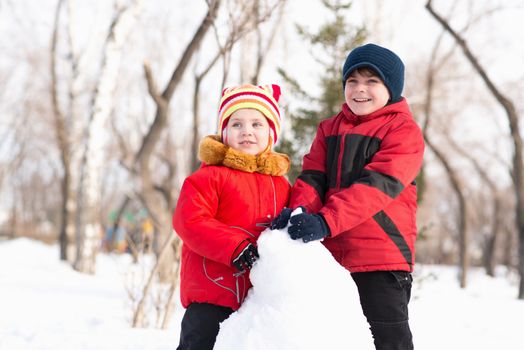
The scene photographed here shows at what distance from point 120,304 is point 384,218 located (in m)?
5.18

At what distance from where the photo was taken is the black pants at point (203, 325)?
6.70ft

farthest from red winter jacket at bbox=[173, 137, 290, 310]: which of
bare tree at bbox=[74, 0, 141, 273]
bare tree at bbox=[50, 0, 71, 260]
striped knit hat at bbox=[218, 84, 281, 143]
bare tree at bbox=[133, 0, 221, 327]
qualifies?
bare tree at bbox=[50, 0, 71, 260]

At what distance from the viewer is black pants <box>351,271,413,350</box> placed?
2.06 metres

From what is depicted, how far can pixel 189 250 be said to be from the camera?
7.12ft

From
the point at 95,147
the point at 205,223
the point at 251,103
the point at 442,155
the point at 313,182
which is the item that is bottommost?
the point at 95,147

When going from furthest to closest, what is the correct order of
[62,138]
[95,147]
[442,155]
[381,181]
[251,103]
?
[62,138], [442,155], [95,147], [251,103], [381,181]

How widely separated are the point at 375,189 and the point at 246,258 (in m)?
0.54

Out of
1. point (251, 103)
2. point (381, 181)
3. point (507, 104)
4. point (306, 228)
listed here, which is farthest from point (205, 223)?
point (507, 104)

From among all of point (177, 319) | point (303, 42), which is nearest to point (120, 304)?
point (177, 319)

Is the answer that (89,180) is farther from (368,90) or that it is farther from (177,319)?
(368,90)

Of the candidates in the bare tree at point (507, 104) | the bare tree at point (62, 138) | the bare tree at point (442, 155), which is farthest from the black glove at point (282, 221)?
the bare tree at point (62, 138)

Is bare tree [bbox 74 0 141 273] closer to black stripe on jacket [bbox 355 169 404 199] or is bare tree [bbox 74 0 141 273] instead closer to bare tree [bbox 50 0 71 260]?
bare tree [bbox 50 0 71 260]

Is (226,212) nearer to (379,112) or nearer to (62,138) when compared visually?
(379,112)

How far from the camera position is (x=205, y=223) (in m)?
2.00
